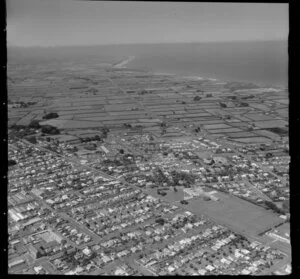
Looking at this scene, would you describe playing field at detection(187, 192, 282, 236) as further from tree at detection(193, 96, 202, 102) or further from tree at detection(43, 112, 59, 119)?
tree at detection(193, 96, 202, 102)

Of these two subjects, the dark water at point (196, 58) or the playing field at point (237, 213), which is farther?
the dark water at point (196, 58)

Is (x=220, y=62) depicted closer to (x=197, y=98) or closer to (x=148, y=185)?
(x=197, y=98)

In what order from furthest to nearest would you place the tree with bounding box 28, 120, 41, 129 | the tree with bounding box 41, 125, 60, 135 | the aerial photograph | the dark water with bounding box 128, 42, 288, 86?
the dark water with bounding box 128, 42, 288, 86 → the tree with bounding box 28, 120, 41, 129 → the tree with bounding box 41, 125, 60, 135 → the aerial photograph

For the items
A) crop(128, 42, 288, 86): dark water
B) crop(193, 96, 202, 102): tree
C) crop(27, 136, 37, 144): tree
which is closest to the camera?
crop(27, 136, 37, 144): tree

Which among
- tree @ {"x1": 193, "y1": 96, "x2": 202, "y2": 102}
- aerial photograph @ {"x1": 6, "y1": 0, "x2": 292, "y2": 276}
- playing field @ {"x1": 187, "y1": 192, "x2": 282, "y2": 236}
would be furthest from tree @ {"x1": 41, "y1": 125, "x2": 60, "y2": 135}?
tree @ {"x1": 193, "y1": 96, "x2": 202, "y2": 102}

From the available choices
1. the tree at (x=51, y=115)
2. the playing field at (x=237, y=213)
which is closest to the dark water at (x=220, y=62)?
the tree at (x=51, y=115)

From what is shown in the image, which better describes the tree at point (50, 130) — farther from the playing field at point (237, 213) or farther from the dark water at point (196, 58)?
the dark water at point (196, 58)

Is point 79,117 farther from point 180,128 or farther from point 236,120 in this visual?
point 236,120
